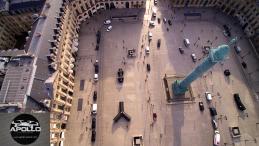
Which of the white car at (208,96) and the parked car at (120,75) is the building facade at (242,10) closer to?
the white car at (208,96)

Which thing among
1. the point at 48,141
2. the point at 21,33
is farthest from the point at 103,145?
the point at 21,33

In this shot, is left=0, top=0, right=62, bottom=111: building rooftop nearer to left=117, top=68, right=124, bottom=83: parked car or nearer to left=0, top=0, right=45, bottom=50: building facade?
left=0, top=0, right=45, bottom=50: building facade

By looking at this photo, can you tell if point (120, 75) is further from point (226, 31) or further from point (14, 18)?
point (226, 31)

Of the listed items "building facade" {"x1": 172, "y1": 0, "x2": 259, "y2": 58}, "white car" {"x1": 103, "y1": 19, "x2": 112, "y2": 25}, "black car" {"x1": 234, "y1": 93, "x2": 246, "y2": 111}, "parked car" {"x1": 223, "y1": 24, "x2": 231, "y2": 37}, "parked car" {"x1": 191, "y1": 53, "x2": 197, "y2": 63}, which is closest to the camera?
"black car" {"x1": 234, "y1": 93, "x2": 246, "y2": 111}

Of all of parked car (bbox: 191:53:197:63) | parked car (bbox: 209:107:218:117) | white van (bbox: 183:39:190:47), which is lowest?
parked car (bbox: 209:107:218:117)

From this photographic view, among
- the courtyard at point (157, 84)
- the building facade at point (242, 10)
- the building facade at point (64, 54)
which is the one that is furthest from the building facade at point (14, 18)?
the building facade at point (242, 10)

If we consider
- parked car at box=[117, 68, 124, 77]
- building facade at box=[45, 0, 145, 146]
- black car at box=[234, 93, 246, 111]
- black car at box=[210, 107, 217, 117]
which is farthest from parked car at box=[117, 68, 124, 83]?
black car at box=[234, 93, 246, 111]

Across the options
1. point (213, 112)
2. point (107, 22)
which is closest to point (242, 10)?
point (213, 112)

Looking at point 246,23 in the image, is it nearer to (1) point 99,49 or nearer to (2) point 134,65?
(2) point 134,65
